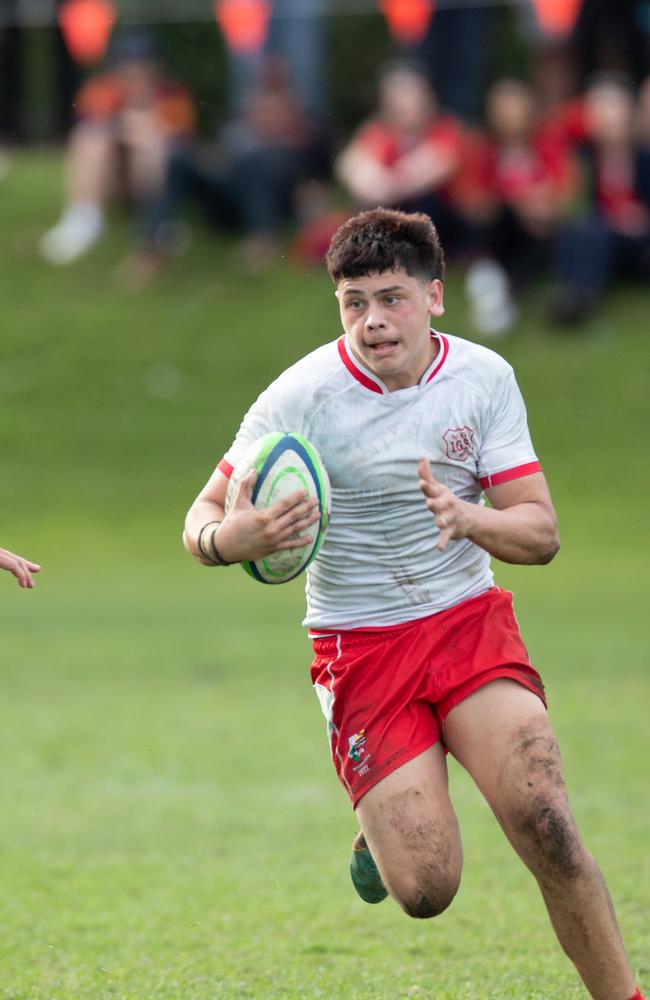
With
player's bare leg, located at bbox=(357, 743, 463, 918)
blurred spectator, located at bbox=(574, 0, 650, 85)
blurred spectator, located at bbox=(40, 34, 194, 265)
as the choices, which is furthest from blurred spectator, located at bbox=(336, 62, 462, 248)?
player's bare leg, located at bbox=(357, 743, 463, 918)

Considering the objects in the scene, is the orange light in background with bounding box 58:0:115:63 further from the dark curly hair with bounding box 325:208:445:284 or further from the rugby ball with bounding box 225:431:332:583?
the rugby ball with bounding box 225:431:332:583

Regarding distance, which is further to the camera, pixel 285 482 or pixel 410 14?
pixel 410 14

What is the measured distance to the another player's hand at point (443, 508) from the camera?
196 inches

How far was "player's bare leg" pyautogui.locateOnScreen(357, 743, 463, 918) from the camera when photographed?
17.2 feet

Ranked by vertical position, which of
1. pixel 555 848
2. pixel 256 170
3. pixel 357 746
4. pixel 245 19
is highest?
pixel 245 19

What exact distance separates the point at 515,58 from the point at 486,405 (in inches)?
916

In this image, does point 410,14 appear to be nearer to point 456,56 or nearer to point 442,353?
point 456,56

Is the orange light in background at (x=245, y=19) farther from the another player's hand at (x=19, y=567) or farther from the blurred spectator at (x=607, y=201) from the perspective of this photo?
the another player's hand at (x=19, y=567)

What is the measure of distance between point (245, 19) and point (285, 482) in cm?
1672

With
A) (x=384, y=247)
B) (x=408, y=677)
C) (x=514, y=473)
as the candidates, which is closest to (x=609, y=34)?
(x=384, y=247)

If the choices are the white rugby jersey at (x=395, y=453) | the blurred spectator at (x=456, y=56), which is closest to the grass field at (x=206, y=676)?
the white rugby jersey at (x=395, y=453)

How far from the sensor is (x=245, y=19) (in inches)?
821

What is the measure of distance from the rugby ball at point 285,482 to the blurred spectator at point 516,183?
1393 cm

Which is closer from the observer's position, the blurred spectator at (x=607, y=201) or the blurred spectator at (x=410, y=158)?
the blurred spectator at (x=607, y=201)
